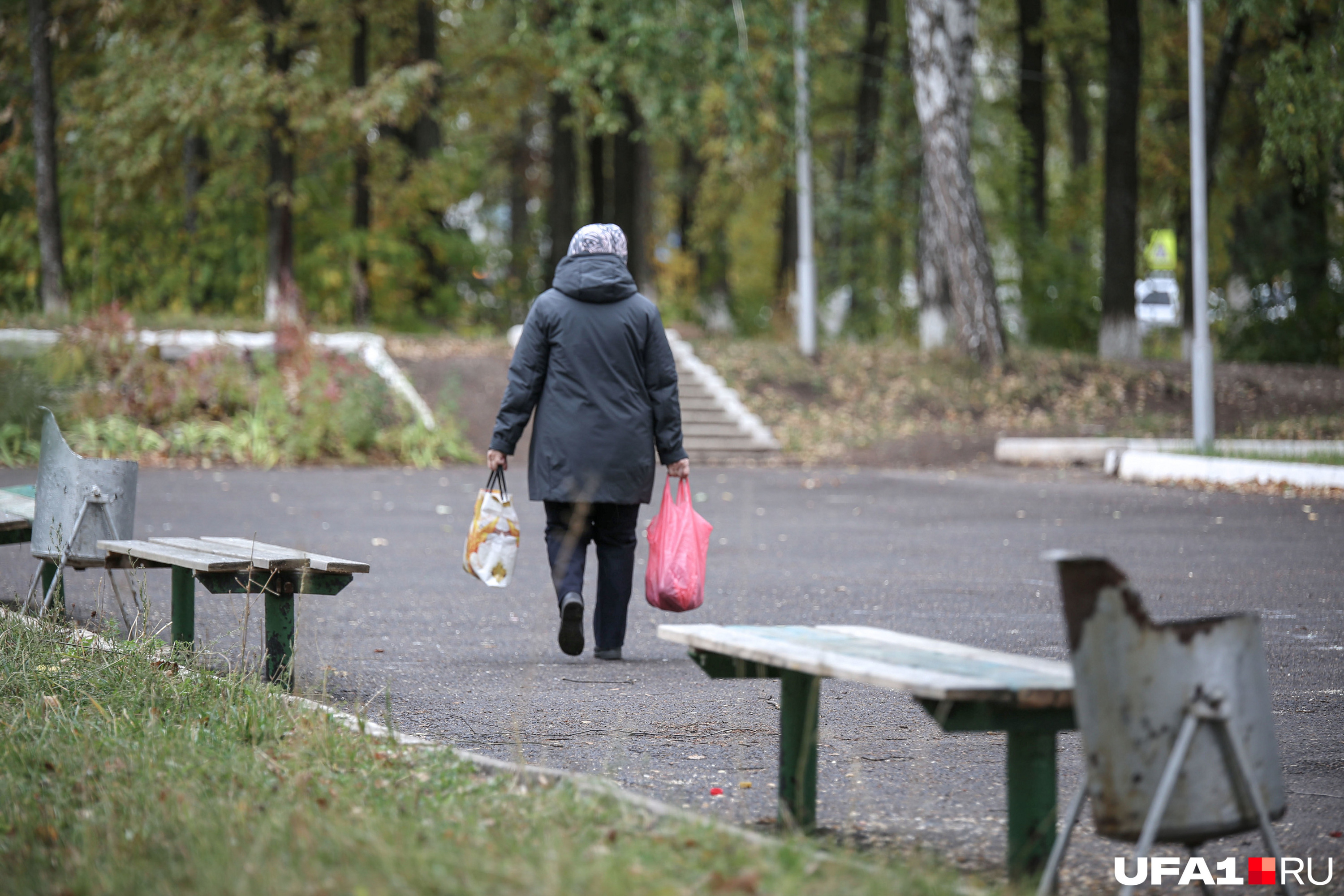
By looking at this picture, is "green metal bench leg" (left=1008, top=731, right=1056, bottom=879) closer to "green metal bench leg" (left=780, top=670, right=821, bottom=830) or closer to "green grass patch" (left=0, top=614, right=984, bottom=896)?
"green grass patch" (left=0, top=614, right=984, bottom=896)

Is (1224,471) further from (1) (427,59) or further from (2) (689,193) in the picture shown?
(2) (689,193)

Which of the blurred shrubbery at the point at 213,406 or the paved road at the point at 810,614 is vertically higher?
the blurred shrubbery at the point at 213,406

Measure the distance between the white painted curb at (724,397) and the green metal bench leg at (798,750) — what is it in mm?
14986

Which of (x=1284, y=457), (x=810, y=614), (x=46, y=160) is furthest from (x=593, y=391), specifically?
(x=46, y=160)

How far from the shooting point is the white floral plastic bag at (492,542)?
632 cm

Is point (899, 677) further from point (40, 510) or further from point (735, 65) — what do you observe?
point (735, 65)

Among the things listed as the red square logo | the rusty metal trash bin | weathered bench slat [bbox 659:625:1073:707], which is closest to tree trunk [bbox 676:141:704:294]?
weathered bench slat [bbox 659:625:1073:707]

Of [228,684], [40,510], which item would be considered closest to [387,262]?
[40,510]

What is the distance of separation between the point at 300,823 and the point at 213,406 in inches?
633

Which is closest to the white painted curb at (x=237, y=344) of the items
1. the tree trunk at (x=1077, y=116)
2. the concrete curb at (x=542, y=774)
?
the concrete curb at (x=542, y=774)

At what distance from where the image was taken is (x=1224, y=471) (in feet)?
50.8

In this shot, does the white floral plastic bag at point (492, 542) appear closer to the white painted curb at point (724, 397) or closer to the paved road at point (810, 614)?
the paved road at point (810, 614)

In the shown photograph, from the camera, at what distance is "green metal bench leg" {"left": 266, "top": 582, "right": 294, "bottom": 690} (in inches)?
210

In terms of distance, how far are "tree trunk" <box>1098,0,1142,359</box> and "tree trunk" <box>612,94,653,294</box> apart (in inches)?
325
